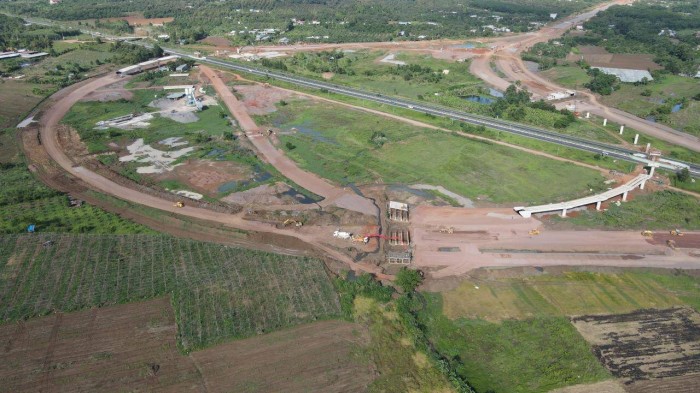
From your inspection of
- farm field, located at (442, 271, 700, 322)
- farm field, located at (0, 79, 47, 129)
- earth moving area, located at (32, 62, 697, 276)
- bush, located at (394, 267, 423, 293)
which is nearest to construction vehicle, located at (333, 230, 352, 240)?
earth moving area, located at (32, 62, 697, 276)

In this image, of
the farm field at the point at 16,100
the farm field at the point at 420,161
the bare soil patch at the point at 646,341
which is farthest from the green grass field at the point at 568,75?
the farm field at the point at 16,100

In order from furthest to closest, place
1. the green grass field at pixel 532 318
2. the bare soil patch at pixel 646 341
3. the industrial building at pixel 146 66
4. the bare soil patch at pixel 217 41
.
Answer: the bare soil patch at pixel 217 41 < the industrial building at pixel 146 66 < the bare soil patch at pixel 646 341 < the green grass field at pixel 532 318

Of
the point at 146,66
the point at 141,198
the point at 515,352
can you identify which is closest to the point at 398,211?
the point at 515,352

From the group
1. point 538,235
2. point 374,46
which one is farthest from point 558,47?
point 538,235

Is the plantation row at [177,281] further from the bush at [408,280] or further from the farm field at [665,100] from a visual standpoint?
the farm field at [665,100]

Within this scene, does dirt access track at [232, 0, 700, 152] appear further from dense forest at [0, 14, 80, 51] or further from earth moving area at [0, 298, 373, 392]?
earth moving area at [0, 298, 373, 392]

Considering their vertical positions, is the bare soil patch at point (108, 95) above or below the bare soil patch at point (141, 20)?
below

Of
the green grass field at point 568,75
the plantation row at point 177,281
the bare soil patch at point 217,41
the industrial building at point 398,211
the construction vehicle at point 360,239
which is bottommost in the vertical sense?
the plantation row at point 177,281
